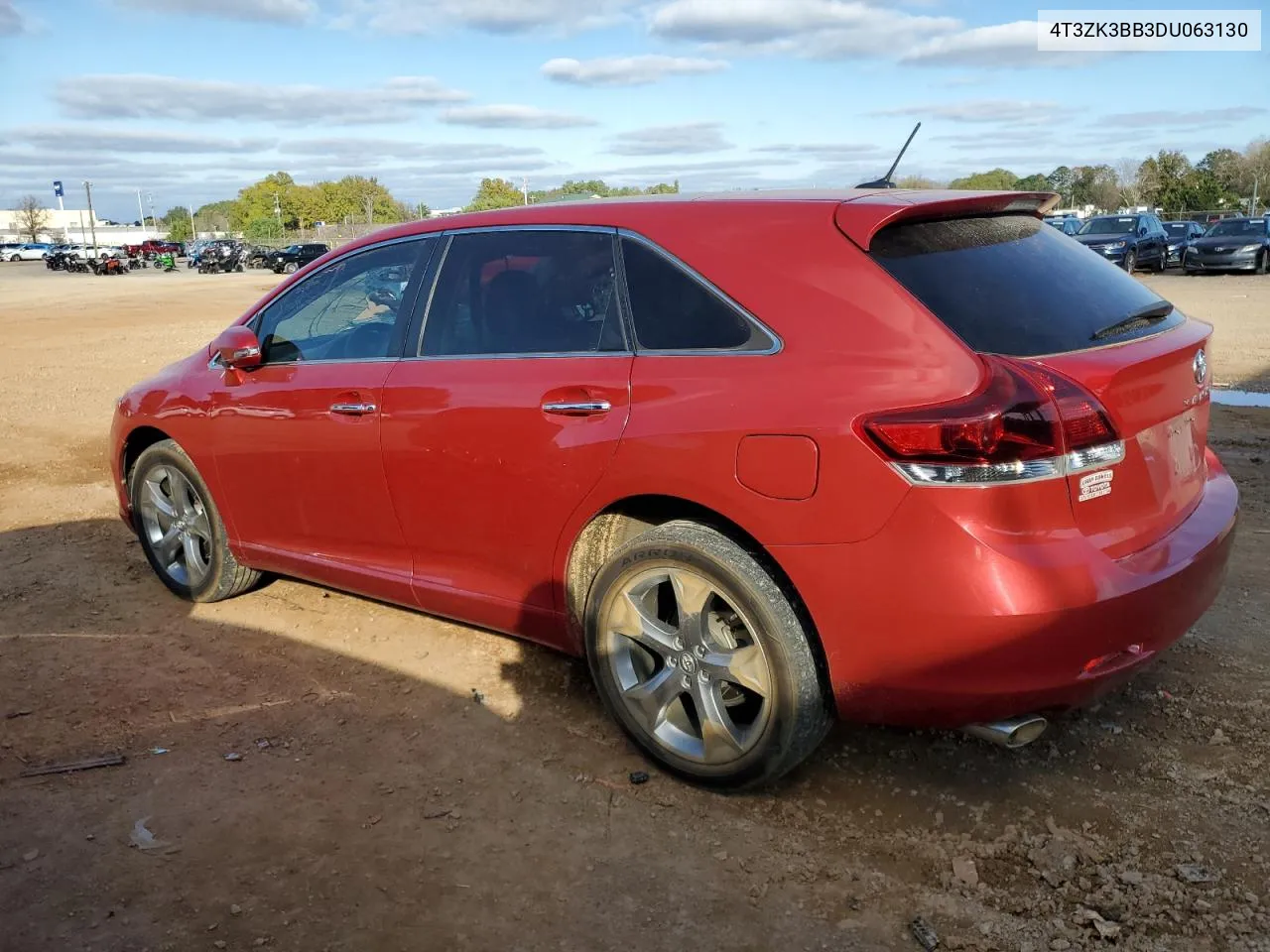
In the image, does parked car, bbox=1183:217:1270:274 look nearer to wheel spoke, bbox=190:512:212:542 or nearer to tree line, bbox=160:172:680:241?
wheel spoke, bbox=190:512:212:542

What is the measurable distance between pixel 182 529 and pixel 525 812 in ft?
8.75

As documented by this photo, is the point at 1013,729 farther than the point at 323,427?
No

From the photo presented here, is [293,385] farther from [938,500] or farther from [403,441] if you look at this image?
[938,500]

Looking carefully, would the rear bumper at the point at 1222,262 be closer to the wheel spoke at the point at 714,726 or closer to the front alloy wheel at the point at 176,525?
the front alloy wheel at the point at 176,525

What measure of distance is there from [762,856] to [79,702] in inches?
105

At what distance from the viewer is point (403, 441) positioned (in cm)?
385

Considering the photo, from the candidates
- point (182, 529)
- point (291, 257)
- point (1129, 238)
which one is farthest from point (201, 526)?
point (291, 257)

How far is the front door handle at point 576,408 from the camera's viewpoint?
3318 millimetres

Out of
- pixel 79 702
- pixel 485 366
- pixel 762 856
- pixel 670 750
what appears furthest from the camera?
pixel 79 702

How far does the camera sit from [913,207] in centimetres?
307

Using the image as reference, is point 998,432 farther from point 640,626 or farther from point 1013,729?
point 640,626

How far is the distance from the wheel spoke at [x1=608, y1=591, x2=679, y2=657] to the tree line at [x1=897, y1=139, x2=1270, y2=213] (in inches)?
2441

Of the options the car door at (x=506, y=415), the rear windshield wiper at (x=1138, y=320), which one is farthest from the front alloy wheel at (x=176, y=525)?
the rear windshield wiper at (x=1138, y=320)

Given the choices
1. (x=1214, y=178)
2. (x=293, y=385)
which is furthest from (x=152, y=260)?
(x=293, y=385)
